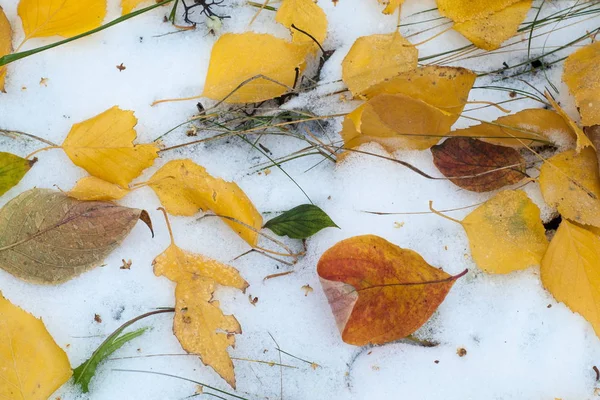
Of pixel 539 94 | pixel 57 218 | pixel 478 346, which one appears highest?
pixel 539 94

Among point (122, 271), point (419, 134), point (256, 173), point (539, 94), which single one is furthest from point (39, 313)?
point (539, 94)

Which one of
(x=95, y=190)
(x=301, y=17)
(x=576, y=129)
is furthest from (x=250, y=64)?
(x=576, y=129)

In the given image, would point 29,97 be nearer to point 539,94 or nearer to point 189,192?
point 189,192

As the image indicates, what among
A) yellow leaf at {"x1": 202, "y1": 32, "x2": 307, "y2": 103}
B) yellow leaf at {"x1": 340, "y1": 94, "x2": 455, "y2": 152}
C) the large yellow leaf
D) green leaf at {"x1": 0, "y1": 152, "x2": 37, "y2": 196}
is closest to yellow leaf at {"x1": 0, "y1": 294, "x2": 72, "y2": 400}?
green leaf at {"x1": 0, "y1": 152, "x2": 37, "y2": 196}

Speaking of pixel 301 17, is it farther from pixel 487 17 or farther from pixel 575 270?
pixel 575 270

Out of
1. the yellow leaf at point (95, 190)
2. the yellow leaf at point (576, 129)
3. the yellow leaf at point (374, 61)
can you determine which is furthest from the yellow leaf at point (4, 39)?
the yellow leaf at point (576, 129)
